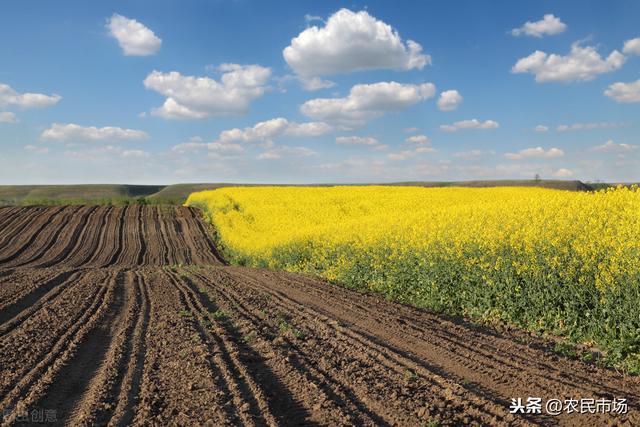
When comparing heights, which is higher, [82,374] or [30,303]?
[82,374]

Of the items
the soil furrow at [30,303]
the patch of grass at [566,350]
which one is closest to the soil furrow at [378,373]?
the patch of grass at [566,350]

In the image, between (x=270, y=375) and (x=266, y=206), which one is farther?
(x=266, y=206)

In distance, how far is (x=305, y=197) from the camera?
40.0 metres

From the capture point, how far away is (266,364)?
681cm

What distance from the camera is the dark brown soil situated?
16.9ft

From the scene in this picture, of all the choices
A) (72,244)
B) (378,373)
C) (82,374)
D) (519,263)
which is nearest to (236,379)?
(378,373)

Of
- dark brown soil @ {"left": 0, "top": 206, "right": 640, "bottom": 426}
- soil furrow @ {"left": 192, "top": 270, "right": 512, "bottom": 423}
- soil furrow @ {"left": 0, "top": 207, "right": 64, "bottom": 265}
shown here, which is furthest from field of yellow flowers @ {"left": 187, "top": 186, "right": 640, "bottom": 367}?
soil furrow @ {"left": 0, "top": 207, "right": 64, "bottom": 265}

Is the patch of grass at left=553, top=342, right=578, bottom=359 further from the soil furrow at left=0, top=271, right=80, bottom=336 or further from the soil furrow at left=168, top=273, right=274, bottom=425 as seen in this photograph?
the soil furrow at left=0, top=271, right=80, bottom=336

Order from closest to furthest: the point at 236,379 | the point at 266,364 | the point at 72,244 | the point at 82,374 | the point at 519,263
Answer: the point at 236,379 < the point at 82,374 < the point at 266,364 < the point at 519,263 < the point at 72,244

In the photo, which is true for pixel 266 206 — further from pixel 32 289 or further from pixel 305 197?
pixel 32 289

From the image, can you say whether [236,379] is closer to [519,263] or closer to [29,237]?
[519,263]

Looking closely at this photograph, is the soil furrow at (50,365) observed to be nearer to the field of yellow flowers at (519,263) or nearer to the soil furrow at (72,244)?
the field of yellow flowers at (519,263)

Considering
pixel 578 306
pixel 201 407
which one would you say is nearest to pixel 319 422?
pixel 201 407

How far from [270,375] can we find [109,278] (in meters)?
11.7
